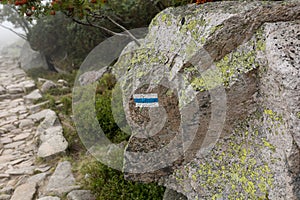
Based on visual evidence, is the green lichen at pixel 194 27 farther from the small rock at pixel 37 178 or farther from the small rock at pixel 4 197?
the small rock at pixel 4 197

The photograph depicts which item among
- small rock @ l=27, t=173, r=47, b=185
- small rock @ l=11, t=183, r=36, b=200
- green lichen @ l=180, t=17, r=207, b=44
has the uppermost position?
green lichen @ l=180, t=17, r=207, b=44

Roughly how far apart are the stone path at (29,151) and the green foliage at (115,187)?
0.72 feet

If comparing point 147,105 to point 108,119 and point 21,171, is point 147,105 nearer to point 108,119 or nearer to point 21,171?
point 108,119

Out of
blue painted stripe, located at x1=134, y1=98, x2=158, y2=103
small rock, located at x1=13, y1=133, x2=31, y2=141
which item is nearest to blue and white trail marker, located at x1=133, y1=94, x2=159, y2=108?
blue painted stripe, located at x1=134, y1=98, x2=158, y2=103

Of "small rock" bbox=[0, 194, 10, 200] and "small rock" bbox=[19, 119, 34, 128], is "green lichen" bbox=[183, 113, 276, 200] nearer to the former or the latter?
"small rock" bbox=[0, 194, 10, 200]

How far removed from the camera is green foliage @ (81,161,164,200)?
3.92 meters

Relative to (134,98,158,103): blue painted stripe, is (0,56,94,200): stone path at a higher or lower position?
lower

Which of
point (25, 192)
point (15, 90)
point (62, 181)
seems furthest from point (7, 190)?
point (15, 90)

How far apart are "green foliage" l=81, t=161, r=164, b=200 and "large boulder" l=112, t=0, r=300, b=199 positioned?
83cm

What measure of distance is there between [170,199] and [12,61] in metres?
19.6

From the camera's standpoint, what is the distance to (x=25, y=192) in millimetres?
4582

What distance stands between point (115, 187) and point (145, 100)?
1808 millimetres

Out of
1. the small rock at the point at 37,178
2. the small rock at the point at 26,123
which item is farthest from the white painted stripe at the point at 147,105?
the small rock at the point at 26,123

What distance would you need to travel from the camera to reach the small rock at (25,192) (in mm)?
4461
